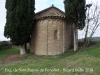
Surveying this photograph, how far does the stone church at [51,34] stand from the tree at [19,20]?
1383 millimetres

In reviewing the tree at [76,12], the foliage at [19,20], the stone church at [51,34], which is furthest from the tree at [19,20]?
the tree at [76,12]

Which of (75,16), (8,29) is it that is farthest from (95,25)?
(8,29)

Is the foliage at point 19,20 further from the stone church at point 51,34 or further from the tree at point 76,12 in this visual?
the tree at point 76,12

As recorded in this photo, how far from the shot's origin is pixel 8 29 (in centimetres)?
1698

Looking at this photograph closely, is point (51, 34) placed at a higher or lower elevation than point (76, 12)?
lower

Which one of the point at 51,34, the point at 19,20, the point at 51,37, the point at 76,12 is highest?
the point at 76,12

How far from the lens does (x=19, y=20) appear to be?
1652 cm

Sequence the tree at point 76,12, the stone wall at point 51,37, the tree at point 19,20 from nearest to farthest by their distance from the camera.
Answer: the tree at point 76,12
the tree at point 19,20
the stone wall at point 51,37

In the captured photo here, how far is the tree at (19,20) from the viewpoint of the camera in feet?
54.3

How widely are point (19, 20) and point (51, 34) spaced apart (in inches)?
155

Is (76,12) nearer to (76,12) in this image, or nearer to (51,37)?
(76,12)

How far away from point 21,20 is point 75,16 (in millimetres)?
6058

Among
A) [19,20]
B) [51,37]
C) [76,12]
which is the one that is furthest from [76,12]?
[19,20]

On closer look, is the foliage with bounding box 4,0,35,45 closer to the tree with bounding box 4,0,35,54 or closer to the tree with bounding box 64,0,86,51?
the tree with bounding box 4,0,35,54
